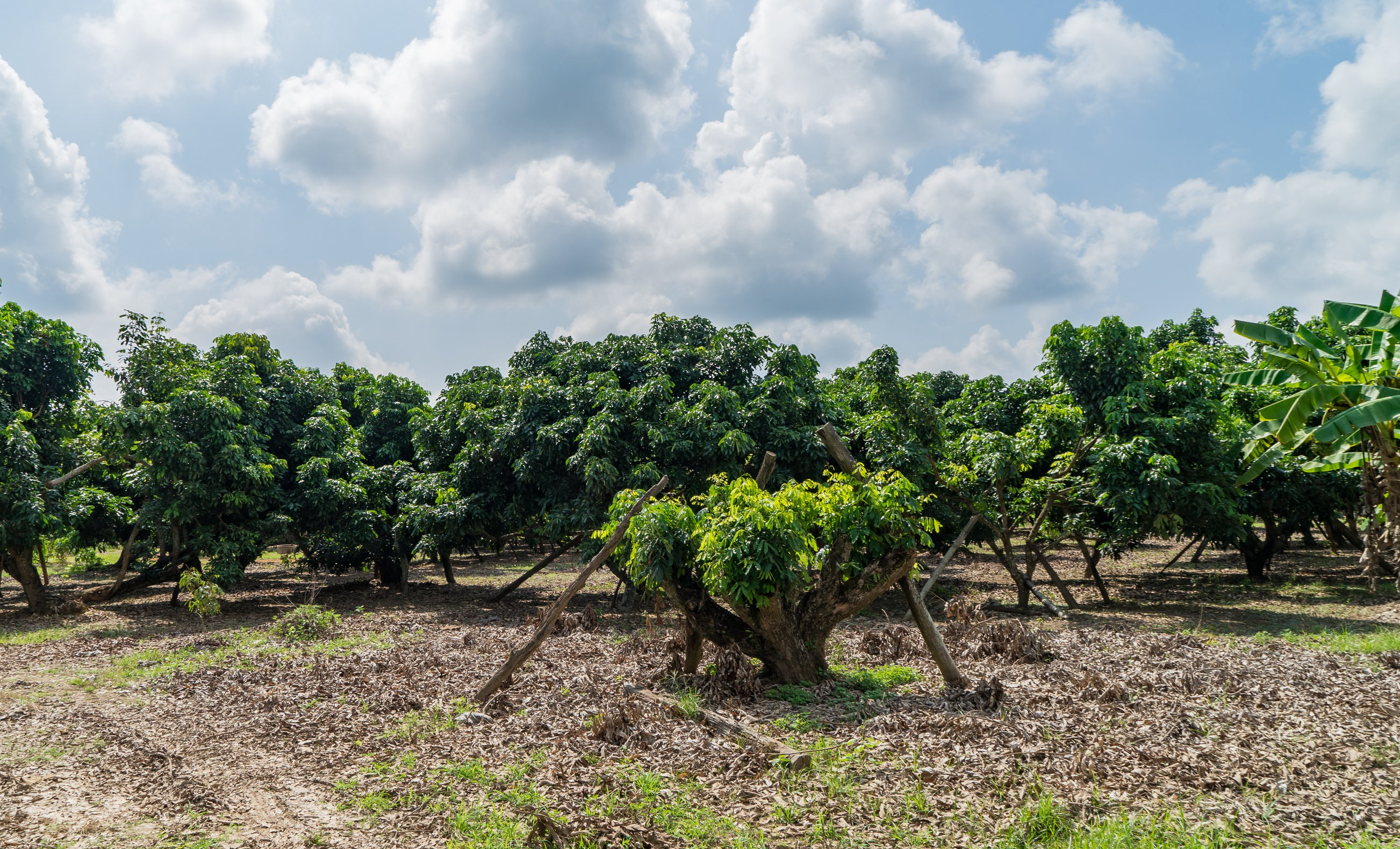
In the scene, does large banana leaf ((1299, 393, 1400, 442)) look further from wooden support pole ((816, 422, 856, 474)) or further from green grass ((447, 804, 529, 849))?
green grass ((447, 804, 529, 849))

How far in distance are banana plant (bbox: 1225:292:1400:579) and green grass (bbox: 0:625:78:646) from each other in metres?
22.6

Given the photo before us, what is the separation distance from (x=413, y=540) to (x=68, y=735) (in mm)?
12695

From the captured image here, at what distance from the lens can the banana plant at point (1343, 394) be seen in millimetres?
12031

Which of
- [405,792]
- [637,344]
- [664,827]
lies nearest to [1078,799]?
[664,827]

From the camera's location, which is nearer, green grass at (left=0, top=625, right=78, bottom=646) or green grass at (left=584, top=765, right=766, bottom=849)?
green grass at (left=584, top=765, right=766, bottom=849)

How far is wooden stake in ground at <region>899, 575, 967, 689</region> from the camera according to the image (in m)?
8.95

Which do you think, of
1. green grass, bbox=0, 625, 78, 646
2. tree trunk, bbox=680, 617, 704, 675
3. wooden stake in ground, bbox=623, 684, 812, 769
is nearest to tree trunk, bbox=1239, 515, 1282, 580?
tree trunk, bbox=680, 617, 704, 675

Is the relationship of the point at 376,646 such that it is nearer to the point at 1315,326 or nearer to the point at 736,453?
the point at 736,453

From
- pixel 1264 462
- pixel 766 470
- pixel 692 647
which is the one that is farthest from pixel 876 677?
pixel 1264 462

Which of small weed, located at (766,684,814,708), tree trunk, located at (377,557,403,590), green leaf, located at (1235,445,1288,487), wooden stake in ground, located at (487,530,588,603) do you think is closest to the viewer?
small weed, located at (766,684,814,708)

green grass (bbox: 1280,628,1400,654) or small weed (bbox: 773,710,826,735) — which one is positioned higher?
small weed (bbox: 773,710,826,735)

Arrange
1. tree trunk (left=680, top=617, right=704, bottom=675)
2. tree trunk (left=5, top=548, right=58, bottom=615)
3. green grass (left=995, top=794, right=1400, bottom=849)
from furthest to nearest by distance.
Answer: tree trunk (left=5, top=548, right=58, bottom=615), tree trunk (left=680, top=617, right=704, bottom=675), green grass (left=995, top=794, right=1400, bottom=849)

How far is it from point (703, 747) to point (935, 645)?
3.39 meters

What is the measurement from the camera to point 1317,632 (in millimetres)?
12828
